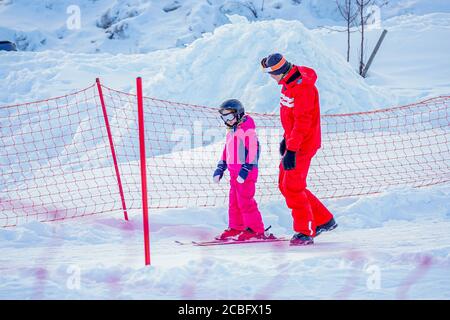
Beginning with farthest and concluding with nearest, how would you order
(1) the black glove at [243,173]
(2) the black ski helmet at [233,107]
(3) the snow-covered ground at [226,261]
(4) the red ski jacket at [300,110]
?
(2) the black ski helmet at [233,107] → (1) the black glove at [243,173] → (4) the red ski jacket at [300,110] → (3) the snow-covered ground at [226,261]

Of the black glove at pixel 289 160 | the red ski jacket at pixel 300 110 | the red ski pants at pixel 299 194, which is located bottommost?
the red ski pants at pixel 299 194

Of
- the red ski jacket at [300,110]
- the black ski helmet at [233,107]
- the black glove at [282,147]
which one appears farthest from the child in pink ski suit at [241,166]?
the red ski jacket at [300,110]

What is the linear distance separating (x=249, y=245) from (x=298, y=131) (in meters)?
1.25

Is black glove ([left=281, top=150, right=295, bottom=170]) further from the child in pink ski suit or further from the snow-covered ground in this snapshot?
the snow-covered ground

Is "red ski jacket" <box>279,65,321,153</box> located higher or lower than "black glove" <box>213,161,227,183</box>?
higher

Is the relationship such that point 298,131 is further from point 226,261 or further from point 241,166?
point 226,261

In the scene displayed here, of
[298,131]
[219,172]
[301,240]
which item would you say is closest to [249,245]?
[301,240]

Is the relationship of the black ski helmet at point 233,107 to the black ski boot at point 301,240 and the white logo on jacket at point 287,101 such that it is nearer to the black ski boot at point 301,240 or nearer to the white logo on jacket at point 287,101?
the white logo on jacket at point 287,101

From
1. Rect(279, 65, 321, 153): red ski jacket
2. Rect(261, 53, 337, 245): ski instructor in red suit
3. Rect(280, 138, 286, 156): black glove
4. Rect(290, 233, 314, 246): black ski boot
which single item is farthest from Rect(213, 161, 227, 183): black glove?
Rect(290, 233, 314, 246): black ski boot

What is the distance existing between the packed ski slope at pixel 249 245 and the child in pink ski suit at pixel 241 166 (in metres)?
0.40

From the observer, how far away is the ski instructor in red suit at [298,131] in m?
5.62

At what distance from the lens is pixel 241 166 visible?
6156 millimetres

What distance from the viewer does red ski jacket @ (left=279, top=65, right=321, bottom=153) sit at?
18.4 ft

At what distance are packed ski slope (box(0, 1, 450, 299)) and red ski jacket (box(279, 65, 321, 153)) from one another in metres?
0.97
